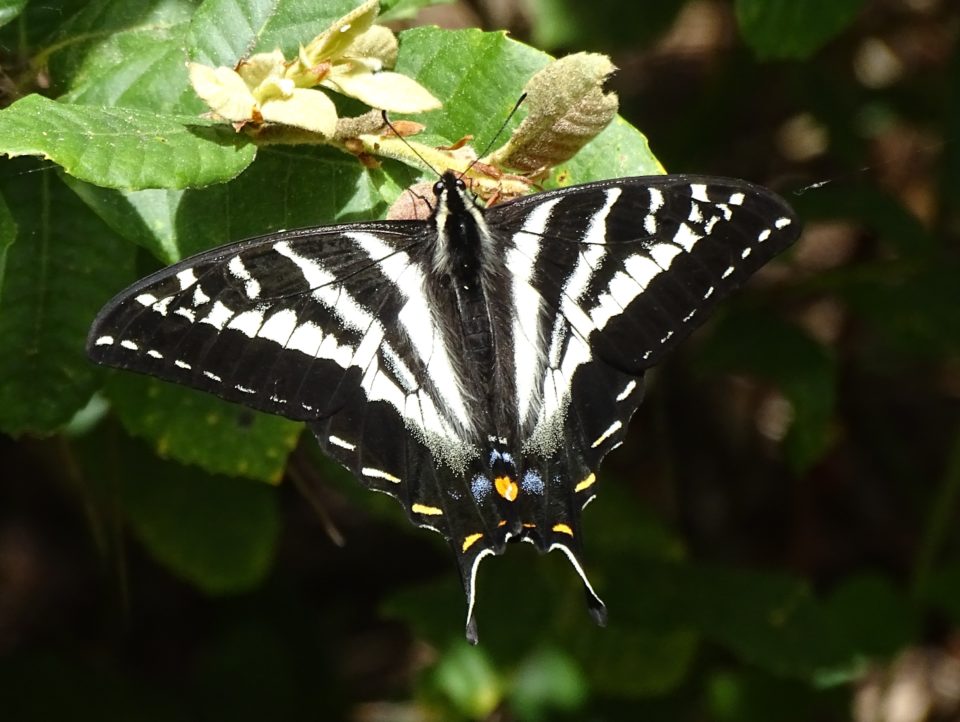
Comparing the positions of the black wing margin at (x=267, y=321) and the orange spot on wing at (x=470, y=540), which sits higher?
the black wing margin at (x=267, y=321)

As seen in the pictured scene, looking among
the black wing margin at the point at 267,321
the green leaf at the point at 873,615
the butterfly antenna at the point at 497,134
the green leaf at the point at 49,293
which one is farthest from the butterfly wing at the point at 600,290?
the green leaf at the point at 873,615

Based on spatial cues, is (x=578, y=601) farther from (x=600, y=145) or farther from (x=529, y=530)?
(x=600, y=145)

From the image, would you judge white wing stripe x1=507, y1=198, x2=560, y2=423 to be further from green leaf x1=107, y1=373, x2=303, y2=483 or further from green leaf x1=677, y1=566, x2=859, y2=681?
green leaf x1=677, y1=566, x2=859, y2=681

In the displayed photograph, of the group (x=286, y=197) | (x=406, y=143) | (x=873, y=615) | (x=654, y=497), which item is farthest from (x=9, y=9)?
(x=654, y=497)

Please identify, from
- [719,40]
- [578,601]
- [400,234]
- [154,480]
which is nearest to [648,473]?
[578,601]

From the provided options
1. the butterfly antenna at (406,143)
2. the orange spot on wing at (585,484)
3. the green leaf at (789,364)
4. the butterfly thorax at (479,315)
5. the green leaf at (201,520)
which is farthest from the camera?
the green leaf at (201,520)

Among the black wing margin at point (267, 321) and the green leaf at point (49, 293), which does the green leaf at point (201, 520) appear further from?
the black wing margin at point (267, 321)

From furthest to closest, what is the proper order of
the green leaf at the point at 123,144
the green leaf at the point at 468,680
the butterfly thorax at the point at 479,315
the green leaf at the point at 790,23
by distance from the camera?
the green leaf at the point at 468,680 → the green leaf at the point at 790,23 → the butterfly thorax at the point at 479,315 → the green leaf at the point at 123,144

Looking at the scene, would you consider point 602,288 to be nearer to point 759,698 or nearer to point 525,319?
point 525,319
